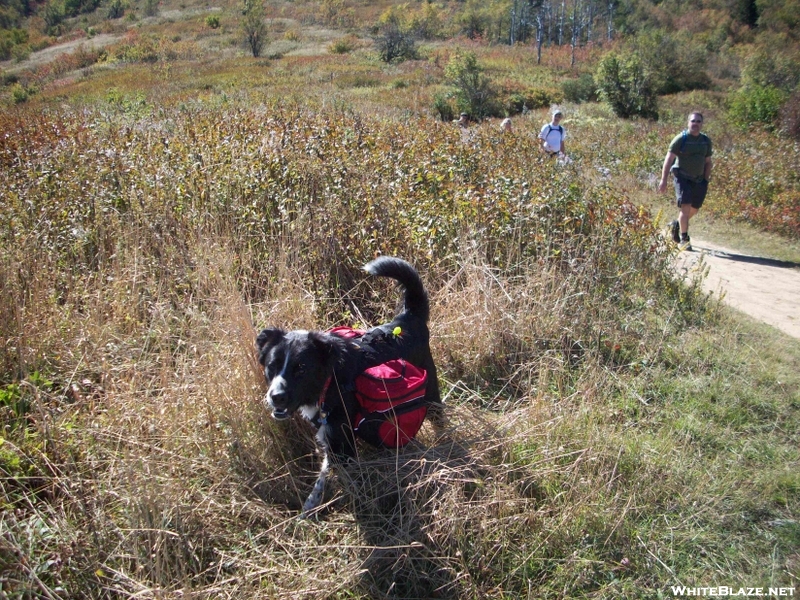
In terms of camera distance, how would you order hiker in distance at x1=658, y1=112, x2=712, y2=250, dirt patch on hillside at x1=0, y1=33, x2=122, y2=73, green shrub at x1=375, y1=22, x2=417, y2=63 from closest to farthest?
hiker in distance at x1=658, y1=112, x2=712, y2=250
dirt patch on hillside at x1=0, y1=33, x2=122, y2=73
green shrub at x1=375, y1=22, x2=417, y2=63

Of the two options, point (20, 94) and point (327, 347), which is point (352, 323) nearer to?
point (327, 347)

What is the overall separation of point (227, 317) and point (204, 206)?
6.31ft

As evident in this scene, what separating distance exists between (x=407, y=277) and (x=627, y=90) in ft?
91.7

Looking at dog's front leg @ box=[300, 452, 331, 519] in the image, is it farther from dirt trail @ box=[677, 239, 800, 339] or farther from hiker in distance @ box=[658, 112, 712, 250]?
hiker in distance @ box=[658, 112, 712, 250]

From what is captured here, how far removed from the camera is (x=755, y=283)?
283 inches

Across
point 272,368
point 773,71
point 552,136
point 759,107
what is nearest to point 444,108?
point 759,107

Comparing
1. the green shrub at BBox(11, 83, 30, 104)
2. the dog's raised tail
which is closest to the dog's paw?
the dog's raised tail

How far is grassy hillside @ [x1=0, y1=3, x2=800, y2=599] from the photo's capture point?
2.76 m

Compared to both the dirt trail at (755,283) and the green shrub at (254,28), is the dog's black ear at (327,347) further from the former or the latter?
the green shrub at (254,28)

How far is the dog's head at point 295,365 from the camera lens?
2818 mm

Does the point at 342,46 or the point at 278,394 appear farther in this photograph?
the point at 342,46

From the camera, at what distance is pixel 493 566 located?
2785 millimetres

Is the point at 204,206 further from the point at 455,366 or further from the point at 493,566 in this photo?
the point at 493,566

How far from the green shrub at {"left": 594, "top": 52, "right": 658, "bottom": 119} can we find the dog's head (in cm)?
2780
